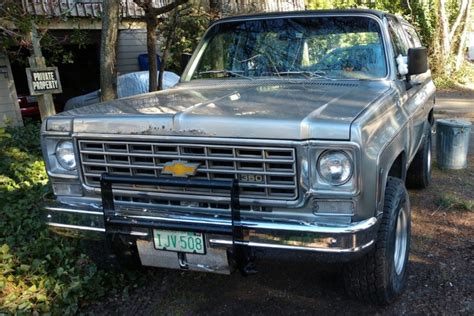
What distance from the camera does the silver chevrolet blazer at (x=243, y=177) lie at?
2359 mm

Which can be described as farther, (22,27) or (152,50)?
(152,50)

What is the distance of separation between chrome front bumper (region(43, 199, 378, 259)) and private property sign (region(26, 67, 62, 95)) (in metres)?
2.89

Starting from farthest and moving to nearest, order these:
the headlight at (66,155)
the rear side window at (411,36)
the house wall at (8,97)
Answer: the house wall at (8,97)
the rear side window at (411,36)
the headlight at (66,155)

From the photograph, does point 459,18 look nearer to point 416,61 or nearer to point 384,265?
point 416,61

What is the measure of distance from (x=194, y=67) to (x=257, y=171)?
80.3 inches

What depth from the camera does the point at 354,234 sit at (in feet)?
7.66

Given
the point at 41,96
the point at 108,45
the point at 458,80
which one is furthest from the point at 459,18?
the point at 41,96

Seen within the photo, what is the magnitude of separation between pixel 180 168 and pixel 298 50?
179cm

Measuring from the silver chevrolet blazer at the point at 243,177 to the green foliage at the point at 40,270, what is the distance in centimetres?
59

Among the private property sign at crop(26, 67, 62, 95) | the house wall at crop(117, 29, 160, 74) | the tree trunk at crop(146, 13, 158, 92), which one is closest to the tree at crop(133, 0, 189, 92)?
the tree trunk at crop(146, 13, 158, 92)

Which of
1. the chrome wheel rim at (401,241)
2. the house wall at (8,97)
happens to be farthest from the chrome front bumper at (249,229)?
the house wall at (8,97)

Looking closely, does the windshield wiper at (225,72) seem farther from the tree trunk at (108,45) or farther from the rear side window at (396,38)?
the tree trunk at (108,45)

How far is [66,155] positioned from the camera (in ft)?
9.62

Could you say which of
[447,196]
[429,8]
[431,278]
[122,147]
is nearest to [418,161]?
[447,196]
